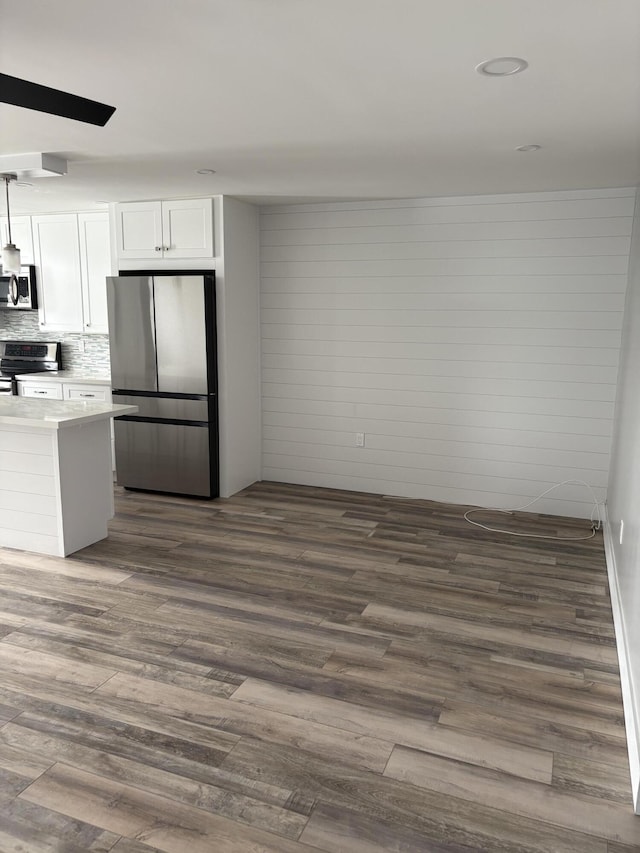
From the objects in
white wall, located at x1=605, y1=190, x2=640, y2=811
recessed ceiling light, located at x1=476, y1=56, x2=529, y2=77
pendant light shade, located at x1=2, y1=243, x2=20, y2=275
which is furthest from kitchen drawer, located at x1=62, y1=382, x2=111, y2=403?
recessed ceiling light, located at x1=476, y1=56, x2=529, y2=77

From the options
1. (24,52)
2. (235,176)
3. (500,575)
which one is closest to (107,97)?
(24,52)

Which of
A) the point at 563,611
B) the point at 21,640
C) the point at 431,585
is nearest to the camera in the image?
the point at 21,640

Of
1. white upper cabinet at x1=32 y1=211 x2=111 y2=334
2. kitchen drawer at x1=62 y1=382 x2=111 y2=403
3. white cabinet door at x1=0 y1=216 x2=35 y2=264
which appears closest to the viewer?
kitchen drawer at x1=62 y1=382 x2=111 y2=403

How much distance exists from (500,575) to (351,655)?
1.35m

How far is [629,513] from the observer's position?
3227mm

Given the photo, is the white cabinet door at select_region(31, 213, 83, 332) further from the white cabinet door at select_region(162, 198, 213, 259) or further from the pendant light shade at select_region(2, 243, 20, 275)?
the pendant light shade at select_region(2, 243, 20, 275)

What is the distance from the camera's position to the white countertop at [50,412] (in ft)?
12.9

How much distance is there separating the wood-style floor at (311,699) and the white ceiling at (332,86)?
7.89 feet

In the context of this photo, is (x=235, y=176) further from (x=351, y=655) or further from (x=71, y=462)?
(x=351, y=655)

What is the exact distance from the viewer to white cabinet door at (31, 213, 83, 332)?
20.0 ft

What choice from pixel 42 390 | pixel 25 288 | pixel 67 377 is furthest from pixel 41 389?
pixel 25 288

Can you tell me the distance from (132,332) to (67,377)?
1.09 meters

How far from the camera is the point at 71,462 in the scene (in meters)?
4.18

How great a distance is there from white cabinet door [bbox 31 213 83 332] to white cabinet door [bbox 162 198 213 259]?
4.21 feet
